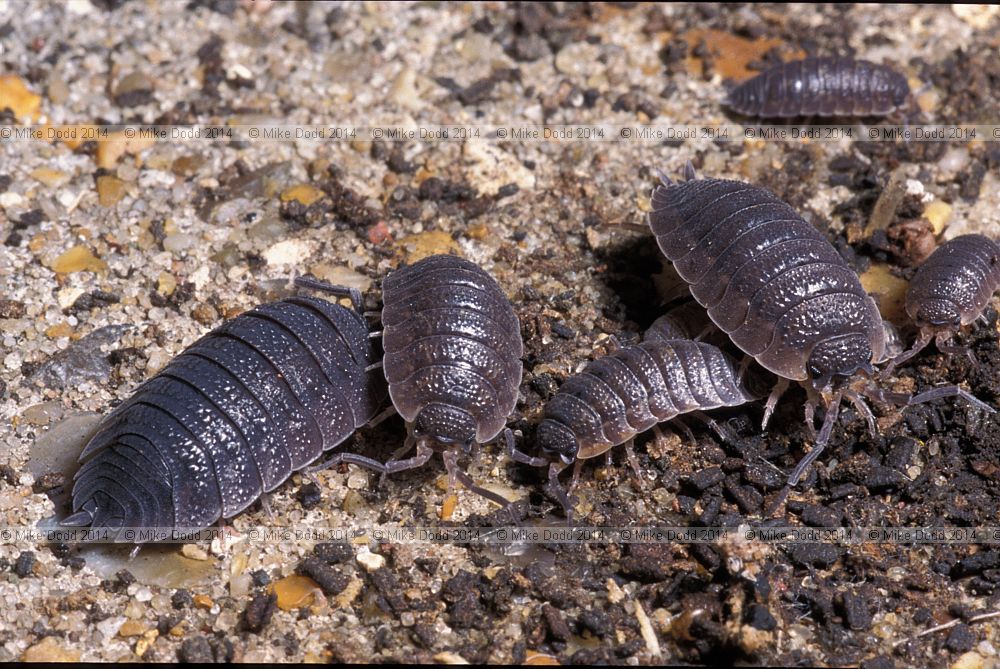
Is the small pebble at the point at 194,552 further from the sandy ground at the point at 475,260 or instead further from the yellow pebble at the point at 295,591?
the yellow pebble at the point at 295,591

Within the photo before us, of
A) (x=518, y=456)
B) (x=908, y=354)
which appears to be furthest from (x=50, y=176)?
(x=908, y=354)

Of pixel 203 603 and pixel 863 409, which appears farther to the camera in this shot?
pixel 863 409

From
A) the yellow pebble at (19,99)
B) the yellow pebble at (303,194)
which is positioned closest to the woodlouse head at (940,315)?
the yellow pebble at (303,194)

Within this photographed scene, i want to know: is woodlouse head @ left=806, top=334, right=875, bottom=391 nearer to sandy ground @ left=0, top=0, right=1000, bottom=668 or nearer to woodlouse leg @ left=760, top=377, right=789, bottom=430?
woodlouse leg @ left=760, top=377, right=789, bottom=430

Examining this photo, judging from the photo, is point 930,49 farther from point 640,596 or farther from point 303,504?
point 303,504

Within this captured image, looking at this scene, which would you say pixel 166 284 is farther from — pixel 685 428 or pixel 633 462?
pixel 685 428

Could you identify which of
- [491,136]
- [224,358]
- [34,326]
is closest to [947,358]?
[491,136]
